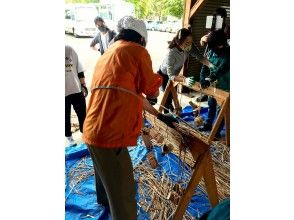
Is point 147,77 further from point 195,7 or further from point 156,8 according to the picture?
point 156,8

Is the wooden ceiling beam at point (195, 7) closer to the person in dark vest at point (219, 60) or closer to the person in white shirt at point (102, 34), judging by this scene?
the person in white shirt at point (102, 34)

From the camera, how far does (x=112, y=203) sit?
1843 mm

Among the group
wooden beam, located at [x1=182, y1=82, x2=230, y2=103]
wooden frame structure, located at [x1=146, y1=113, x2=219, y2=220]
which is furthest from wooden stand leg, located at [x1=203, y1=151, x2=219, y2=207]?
wooden beam, located at [x1=182, y1=82, x2=230, y2=103]

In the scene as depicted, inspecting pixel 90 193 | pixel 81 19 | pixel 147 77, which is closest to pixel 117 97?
pixel 147 77

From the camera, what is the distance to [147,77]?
67.6 inches

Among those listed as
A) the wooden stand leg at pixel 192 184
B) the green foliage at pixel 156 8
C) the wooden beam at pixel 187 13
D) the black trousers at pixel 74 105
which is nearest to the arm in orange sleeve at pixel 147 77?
the wooden stand leg at pixel 192 184

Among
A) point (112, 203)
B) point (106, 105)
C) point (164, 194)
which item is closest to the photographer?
point (106, 105)

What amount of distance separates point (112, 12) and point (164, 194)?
1174cm

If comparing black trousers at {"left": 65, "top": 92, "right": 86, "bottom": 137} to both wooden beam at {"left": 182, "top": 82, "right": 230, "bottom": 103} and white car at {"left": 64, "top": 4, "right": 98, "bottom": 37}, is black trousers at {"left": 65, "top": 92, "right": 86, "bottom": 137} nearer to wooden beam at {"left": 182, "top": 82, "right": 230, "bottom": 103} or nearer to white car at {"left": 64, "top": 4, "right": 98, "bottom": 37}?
wooden beam at {"left": 182, "top": 82, "right": 230, "bottom": 103}

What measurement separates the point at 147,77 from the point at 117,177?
2.30 feet

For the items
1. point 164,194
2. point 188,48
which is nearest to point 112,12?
point 188,48

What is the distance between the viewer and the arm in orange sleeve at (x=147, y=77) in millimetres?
1668
